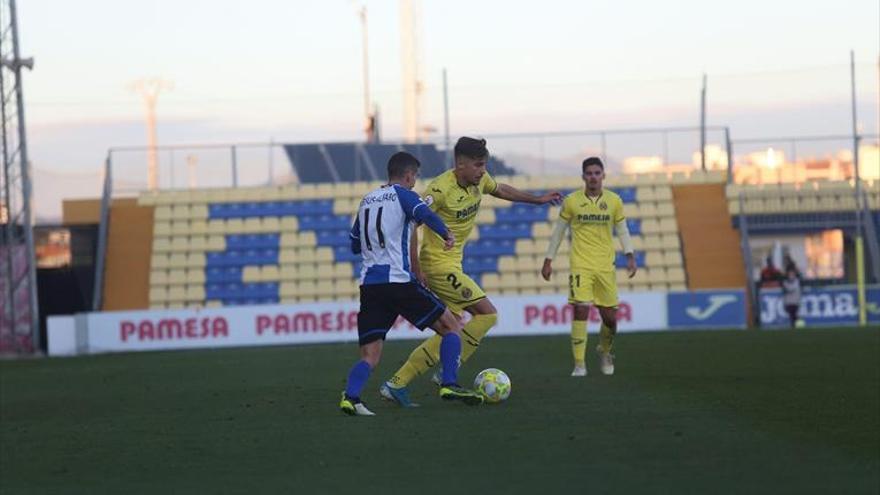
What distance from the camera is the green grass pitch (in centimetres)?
755

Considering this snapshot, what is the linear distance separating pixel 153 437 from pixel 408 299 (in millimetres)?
2061

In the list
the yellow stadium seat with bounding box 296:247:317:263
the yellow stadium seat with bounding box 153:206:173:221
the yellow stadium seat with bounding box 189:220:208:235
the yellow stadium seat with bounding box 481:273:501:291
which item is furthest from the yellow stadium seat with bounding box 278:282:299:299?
the yellow stadium seat with bounding box 481:273:501:291

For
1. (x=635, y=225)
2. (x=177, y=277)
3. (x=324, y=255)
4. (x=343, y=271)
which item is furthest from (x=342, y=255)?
(x=635, y=225)

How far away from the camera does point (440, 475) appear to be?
7.75 metres

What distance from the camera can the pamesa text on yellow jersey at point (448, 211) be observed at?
1244 centimetres

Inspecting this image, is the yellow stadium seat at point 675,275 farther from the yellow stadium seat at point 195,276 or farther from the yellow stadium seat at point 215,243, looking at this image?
the yellow stadium seat at point 195,276

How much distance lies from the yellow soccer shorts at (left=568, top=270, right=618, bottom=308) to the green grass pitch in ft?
2.44

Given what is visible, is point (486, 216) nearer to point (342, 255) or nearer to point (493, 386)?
point (342, 255)

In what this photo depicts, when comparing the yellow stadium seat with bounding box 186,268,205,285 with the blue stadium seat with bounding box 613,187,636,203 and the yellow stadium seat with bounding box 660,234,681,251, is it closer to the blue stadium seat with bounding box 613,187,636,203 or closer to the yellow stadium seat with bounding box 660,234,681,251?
the blue stadium seat with bounding box 613,187,636,203

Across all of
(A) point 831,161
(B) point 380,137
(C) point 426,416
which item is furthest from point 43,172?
(C) point 426,416

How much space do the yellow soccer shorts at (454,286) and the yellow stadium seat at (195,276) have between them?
22720mm

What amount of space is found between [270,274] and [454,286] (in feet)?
74.0

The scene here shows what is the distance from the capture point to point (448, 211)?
1259 cm

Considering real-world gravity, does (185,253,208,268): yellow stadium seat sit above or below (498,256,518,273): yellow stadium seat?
above
